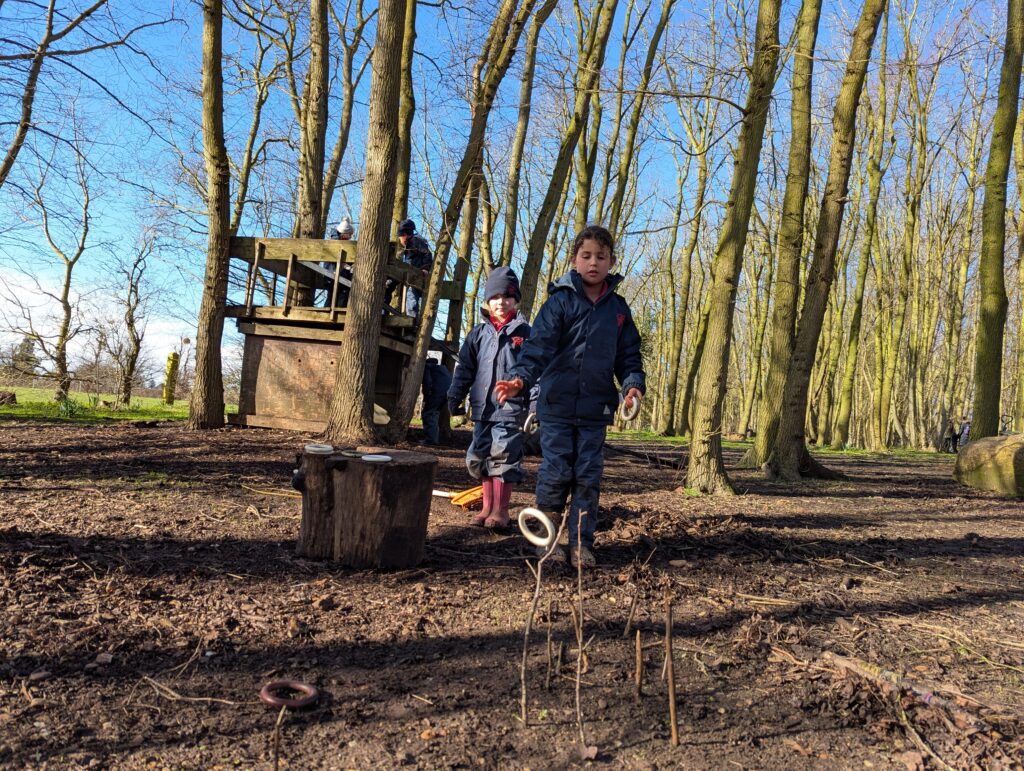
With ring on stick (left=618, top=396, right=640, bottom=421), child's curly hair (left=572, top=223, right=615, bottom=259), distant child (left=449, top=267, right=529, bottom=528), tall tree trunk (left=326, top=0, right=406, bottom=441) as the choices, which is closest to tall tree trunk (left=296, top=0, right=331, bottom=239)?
tall tree trunk (left=326, top=0, right=406, bottom=441)

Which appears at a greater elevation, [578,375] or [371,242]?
[371,242]

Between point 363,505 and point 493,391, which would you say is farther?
point 493,391

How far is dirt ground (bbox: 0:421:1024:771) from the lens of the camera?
2301mm

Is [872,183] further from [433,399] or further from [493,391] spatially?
[493,391]

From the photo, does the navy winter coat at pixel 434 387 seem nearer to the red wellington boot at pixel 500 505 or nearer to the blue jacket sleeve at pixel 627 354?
the red wellington boot at pixel 500 505

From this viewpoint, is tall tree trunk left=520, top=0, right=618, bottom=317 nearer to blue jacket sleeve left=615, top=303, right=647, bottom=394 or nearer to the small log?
blue jacket sleeve left=615, top=303, right=647, bottom=394

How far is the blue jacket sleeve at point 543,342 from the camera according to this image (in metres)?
4.24

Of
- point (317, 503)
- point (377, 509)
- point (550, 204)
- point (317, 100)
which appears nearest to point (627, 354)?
point (377, 509)

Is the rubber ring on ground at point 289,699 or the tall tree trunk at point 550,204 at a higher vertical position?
the tall tree trunk at point 550,204

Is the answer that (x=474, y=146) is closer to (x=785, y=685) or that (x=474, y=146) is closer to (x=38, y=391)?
(x=785, y=685)

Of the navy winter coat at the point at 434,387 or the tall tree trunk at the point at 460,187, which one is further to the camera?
the navy winter coat at the point at 434,387

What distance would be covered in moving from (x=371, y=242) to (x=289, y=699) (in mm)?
6337

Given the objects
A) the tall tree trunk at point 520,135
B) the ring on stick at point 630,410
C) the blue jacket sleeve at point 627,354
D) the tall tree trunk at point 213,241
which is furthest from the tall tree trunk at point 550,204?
the ring on stick at point 630,410

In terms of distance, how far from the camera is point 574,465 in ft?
14.2
